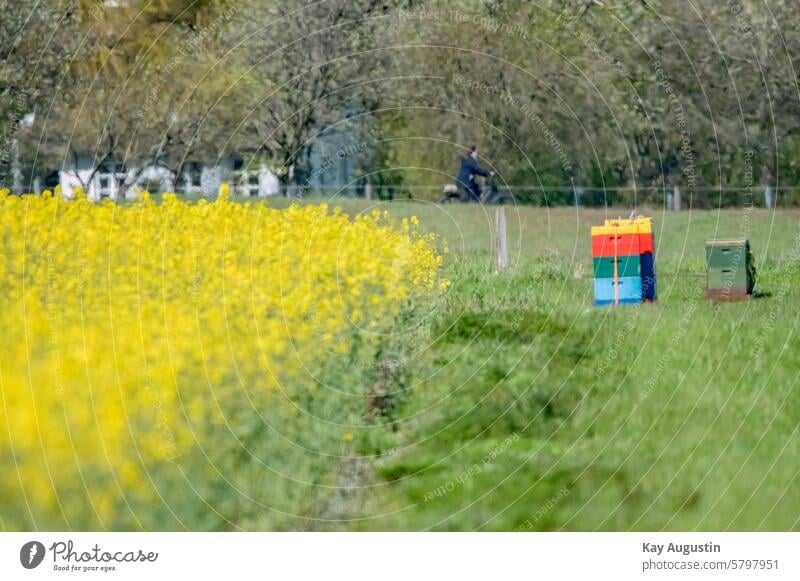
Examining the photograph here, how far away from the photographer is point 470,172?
14469 mm

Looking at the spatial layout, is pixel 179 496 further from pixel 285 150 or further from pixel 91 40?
pixel 285 150

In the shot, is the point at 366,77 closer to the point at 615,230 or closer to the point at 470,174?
the point at 470,174

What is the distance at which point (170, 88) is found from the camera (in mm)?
12047

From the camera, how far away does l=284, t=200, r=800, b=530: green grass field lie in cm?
673

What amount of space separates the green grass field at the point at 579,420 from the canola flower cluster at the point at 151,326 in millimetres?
532

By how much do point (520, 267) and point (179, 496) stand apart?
237 inches

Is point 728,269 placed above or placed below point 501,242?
below

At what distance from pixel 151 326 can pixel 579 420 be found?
2.43m

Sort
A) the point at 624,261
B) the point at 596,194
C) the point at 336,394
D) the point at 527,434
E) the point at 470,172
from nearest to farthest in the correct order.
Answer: the point at 336,394
the point at 527,434
the point at 624,261
the point at 470,172
the point at 596,194

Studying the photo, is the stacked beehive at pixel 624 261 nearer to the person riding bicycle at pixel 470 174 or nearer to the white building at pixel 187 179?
the person riding bicycle at pixel 470 174

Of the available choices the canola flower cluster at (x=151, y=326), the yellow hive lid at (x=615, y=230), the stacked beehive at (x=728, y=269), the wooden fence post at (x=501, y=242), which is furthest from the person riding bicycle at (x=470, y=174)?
the canola flower cluster at (x=151, y=326)

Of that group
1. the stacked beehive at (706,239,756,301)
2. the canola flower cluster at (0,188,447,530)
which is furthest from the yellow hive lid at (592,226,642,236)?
the canola flower cluster at (0,188,447,530)

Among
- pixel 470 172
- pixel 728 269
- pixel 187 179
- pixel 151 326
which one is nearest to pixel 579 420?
pixel 151 326

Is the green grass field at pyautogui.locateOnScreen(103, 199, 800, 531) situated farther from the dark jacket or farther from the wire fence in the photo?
the wire fence
